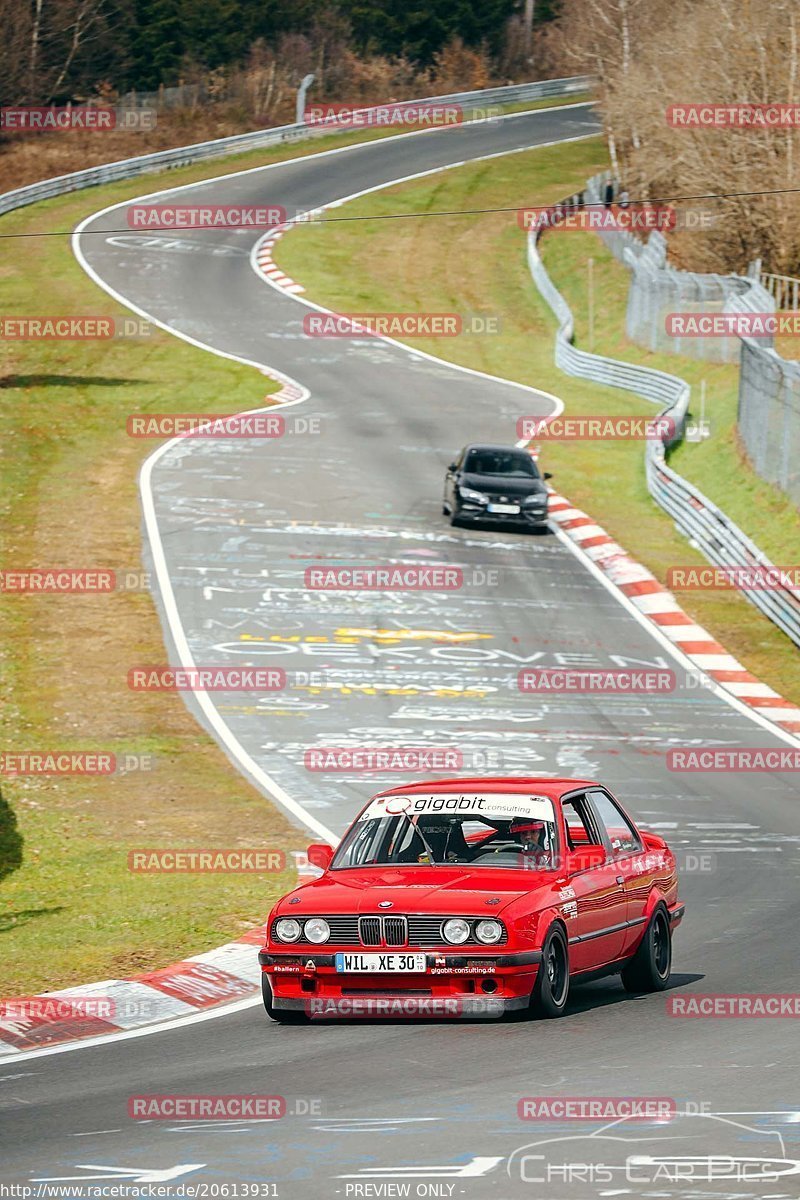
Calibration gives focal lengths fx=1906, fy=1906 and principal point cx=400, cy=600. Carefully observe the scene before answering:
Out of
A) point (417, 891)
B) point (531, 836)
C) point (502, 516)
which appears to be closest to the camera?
point (417, 891)

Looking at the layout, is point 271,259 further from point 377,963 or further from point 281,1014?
point 377,963

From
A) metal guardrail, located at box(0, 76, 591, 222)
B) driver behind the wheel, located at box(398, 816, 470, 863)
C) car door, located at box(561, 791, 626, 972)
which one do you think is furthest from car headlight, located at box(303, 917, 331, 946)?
metal guardrail, located at box(0, 76, 591, 222)

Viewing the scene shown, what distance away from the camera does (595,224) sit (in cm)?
6556

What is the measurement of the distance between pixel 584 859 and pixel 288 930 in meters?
1.88

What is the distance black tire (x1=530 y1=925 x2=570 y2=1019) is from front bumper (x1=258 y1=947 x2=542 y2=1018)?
0.07 m

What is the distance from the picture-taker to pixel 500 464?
35125 mm

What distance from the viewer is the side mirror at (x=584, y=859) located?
11004 mm

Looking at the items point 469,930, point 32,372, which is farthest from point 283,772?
point 32,372

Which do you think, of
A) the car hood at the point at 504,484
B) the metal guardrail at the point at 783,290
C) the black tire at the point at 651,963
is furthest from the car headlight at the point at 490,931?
the metal guardrail at the point at 783,290

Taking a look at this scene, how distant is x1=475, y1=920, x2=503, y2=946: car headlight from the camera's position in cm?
1001

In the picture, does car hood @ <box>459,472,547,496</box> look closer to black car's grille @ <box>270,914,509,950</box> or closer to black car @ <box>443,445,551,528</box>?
black car @ <box>443,445,551,528</box>

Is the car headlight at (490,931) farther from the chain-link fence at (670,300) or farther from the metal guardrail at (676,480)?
the chain-link fence at (670,300)

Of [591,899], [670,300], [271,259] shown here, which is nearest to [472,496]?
[670,300]

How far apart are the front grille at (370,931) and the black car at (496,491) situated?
24.1 meters
